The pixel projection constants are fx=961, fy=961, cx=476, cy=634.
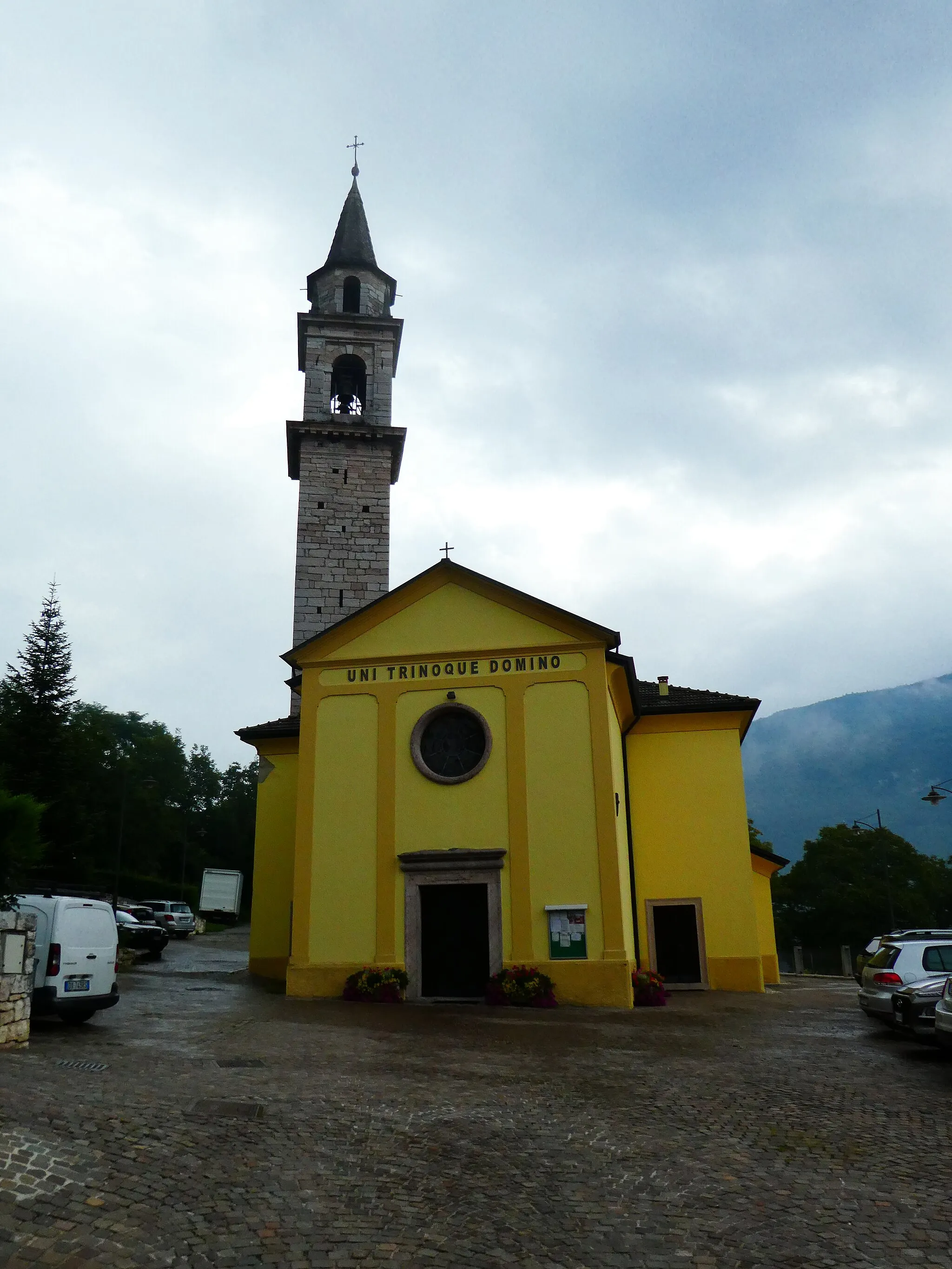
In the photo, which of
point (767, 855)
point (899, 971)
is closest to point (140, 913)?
point (767, 855)

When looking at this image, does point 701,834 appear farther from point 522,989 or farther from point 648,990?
point 522,989

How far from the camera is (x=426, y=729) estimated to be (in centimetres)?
1961

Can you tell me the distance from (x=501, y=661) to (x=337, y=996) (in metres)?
7.12

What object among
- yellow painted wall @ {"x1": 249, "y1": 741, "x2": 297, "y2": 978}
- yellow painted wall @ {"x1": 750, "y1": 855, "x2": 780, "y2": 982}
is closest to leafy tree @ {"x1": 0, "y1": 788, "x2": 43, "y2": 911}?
yellow painted wall @ {"x1": 249, "y1": 741, "x2": 297, "y2": 978}

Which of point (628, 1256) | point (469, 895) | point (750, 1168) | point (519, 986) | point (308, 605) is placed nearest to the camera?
point (628, 1256)

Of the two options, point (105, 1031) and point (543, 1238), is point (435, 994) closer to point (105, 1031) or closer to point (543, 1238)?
point (105, 1031)

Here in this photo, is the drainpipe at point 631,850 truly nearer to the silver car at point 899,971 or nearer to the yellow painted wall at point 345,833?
the yellow painted wall at point 345,833

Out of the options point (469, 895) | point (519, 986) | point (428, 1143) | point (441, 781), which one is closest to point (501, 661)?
point (441, 781)

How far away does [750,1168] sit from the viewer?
256 inches

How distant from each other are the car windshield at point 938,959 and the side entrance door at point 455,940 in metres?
7.62

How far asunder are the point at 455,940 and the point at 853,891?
46.4m

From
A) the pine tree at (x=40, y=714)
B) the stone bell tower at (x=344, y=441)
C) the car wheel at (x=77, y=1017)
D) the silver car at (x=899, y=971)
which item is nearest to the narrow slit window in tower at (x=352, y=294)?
the stone bell tower at (x=344, y=441)

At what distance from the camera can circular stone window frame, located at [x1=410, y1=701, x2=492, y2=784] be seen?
18922mm

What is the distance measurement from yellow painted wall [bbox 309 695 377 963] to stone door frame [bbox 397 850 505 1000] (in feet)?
2.22
